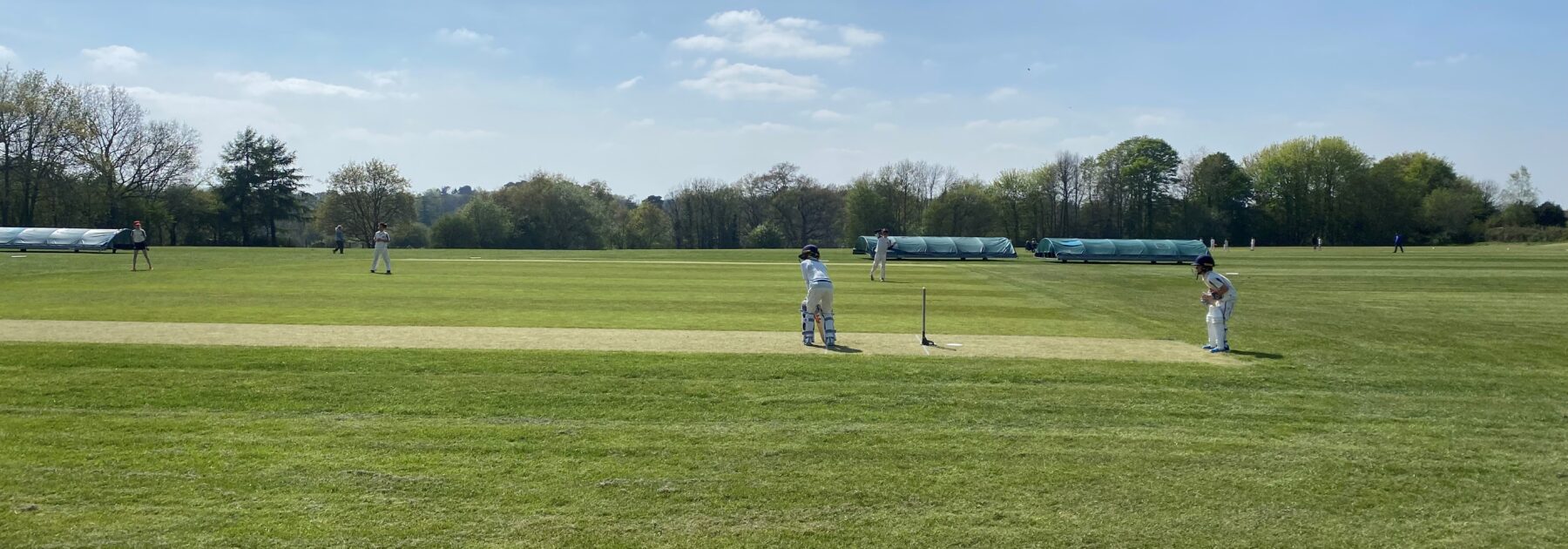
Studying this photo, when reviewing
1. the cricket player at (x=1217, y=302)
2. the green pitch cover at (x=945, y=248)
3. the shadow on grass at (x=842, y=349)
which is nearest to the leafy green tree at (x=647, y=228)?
the green pitch cover at (x=945, y=248)

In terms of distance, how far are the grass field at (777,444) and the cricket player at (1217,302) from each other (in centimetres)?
52

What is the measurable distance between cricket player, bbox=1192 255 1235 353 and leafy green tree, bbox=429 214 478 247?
262 feet

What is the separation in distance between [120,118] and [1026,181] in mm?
90155

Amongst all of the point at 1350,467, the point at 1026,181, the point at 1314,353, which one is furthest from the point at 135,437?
the point at 1026,181

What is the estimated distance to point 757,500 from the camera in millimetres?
6754

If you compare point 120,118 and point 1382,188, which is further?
point 1382,188

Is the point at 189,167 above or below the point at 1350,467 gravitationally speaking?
above

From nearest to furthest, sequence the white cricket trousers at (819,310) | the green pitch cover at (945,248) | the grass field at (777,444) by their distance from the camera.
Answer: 1. the grass field at (777,444)
2. the white cricket trousers at (819,310)
3. the green pitch cover at (945,248)

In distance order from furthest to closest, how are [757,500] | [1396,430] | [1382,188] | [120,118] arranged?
1. [1382,188]
2. [120,118]
3. [1396,430]
4. [757,500]

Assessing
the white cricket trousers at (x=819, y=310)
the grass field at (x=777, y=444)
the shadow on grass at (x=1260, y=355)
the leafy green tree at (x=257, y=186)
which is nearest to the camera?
the grass field at (x=777, y=444)

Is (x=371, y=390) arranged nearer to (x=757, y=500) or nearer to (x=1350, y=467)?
(x=757, y=500)

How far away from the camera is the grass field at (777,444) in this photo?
627cm

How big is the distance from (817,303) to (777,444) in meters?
5.70

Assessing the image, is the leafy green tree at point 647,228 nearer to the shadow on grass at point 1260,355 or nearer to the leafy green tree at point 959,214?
the leafy green tree at point 959,214
